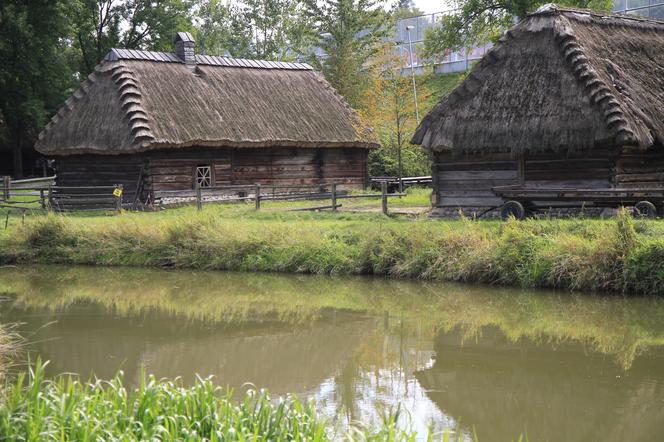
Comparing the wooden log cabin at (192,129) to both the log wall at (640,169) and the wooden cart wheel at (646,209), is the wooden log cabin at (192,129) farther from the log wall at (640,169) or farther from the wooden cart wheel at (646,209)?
the wooden cart wheel at (646,209)

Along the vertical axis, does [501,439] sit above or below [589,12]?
below

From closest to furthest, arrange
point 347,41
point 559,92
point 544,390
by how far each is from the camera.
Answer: point 544,390 → point 559,92 → point 347,41

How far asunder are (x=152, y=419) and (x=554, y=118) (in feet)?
50.6

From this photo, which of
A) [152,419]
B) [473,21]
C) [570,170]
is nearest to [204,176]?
[473,21]

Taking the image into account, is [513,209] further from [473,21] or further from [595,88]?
[473,21]

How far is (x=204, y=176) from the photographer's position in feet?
98.4

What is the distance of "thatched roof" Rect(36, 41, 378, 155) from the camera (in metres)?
28.1

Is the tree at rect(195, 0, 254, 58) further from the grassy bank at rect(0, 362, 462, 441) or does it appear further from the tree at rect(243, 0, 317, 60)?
the grassy bank at rect(0, 362, 462, 441)

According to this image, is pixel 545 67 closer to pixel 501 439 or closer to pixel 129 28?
pixel 501 439

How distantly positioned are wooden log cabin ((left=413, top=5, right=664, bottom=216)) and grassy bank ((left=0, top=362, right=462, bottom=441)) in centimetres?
1318

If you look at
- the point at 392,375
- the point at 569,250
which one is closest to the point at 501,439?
the point at 392,375

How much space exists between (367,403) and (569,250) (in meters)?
6.82

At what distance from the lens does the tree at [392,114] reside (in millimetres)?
36344

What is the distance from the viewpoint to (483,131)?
21391 mm
